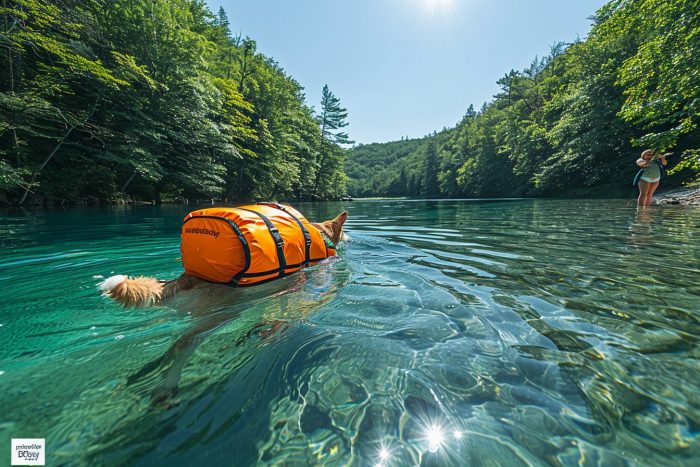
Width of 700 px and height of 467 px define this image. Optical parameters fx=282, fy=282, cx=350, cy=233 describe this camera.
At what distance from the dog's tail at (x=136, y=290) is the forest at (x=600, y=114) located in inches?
501

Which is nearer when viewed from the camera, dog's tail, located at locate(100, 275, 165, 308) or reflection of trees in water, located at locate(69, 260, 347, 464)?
reflection of trees in water, located at locate(69, 260, 347, 464)

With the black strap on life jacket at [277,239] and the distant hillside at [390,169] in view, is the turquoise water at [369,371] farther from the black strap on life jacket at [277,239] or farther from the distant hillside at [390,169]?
the distant hillside at [390,169]

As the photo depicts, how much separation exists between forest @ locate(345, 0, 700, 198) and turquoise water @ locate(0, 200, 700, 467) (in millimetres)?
10014

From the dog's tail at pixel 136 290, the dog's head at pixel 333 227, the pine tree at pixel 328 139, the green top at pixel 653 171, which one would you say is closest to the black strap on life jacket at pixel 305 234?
the dog's head at pixel 333 227

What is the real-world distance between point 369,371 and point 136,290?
1879 mm

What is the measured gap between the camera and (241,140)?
2325cm

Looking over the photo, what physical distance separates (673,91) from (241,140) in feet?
79.6

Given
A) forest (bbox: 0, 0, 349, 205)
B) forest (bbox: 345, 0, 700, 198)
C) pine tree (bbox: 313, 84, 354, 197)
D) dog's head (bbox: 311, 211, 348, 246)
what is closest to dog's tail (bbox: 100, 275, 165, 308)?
dog's head (bbox: 311, 211, 348, 246)

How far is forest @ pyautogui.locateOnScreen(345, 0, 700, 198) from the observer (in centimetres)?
888

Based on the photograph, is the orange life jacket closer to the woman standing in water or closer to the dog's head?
the dog's head

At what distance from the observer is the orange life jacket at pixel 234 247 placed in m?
2.62

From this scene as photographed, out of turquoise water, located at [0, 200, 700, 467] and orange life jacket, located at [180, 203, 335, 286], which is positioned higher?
orange life jacket, located at [180, 203, 335, 286]

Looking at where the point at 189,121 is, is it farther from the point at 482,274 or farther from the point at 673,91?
the point at 673,91

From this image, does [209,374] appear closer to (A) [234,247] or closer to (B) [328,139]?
(A) [234,247]
